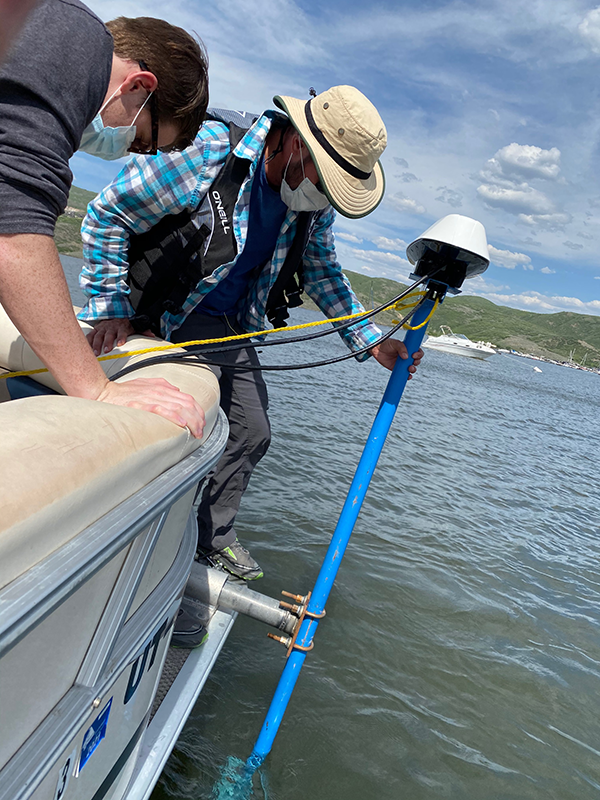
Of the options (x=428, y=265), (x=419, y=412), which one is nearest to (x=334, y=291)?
(x=428, y=265)

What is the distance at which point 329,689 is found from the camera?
3.45 metres

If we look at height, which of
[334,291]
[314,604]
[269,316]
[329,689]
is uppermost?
[334,291]

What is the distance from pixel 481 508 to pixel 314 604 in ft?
17.6

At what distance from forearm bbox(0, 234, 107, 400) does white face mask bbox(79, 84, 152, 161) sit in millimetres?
638

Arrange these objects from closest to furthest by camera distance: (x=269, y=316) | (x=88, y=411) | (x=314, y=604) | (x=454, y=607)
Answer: (x=88, y=411) → (x=314, y=604) → (x=269, y=316) → (x=454, y=607)

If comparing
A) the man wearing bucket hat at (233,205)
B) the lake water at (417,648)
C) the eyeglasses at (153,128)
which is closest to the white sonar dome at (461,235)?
the man wearing bucket hat at (233,205)

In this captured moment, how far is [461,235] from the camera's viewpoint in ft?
8.38

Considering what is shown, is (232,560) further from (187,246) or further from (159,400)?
(159,400)

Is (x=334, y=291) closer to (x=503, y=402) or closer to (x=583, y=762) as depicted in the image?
(x=583, y=762)

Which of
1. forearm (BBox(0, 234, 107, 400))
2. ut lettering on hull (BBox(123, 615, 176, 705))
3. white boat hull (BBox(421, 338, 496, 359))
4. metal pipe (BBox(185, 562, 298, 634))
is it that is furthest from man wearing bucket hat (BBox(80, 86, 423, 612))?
white boat hull (BBox(421, 338, 496, 359))

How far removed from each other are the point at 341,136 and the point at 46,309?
157 centimetres

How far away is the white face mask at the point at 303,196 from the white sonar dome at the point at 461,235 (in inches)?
20.6

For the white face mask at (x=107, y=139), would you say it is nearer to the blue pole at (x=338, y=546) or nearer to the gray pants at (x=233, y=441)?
the gray pants at (x=233, y=441)

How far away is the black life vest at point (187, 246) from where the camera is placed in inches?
100
